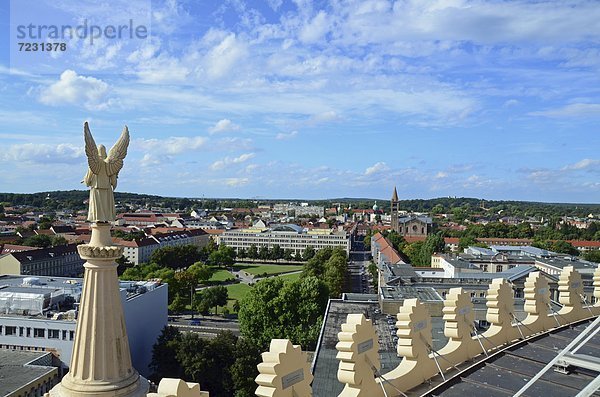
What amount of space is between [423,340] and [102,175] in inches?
336

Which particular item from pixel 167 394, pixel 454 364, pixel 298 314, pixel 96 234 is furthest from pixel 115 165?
pixel 298 314

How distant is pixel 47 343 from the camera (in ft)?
140

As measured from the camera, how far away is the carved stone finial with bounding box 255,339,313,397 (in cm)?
642

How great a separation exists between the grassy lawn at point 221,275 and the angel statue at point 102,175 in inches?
3915

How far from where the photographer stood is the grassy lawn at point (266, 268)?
123750 mm

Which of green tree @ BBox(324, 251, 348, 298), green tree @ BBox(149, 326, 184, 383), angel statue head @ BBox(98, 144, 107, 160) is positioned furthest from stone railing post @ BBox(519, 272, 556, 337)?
green tree @ BBox(324, 251, 348, 298)

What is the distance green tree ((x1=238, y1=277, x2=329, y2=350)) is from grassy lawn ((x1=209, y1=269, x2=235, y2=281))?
55.8 meters

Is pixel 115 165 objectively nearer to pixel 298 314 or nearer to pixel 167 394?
pixel 167 394

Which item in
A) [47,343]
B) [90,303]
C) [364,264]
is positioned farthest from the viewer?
[364,264]

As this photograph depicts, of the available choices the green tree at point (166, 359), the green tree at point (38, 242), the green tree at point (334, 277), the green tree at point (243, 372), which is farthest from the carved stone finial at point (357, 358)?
the green tree at point (38, 242)

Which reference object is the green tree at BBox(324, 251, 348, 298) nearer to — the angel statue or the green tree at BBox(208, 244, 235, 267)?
the green tree at BBox(208, 244, 235, 267)

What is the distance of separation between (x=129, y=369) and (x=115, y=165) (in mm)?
4991

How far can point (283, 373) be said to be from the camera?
21.6ft

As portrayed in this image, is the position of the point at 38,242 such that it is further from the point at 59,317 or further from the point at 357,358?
the point at 357,358
